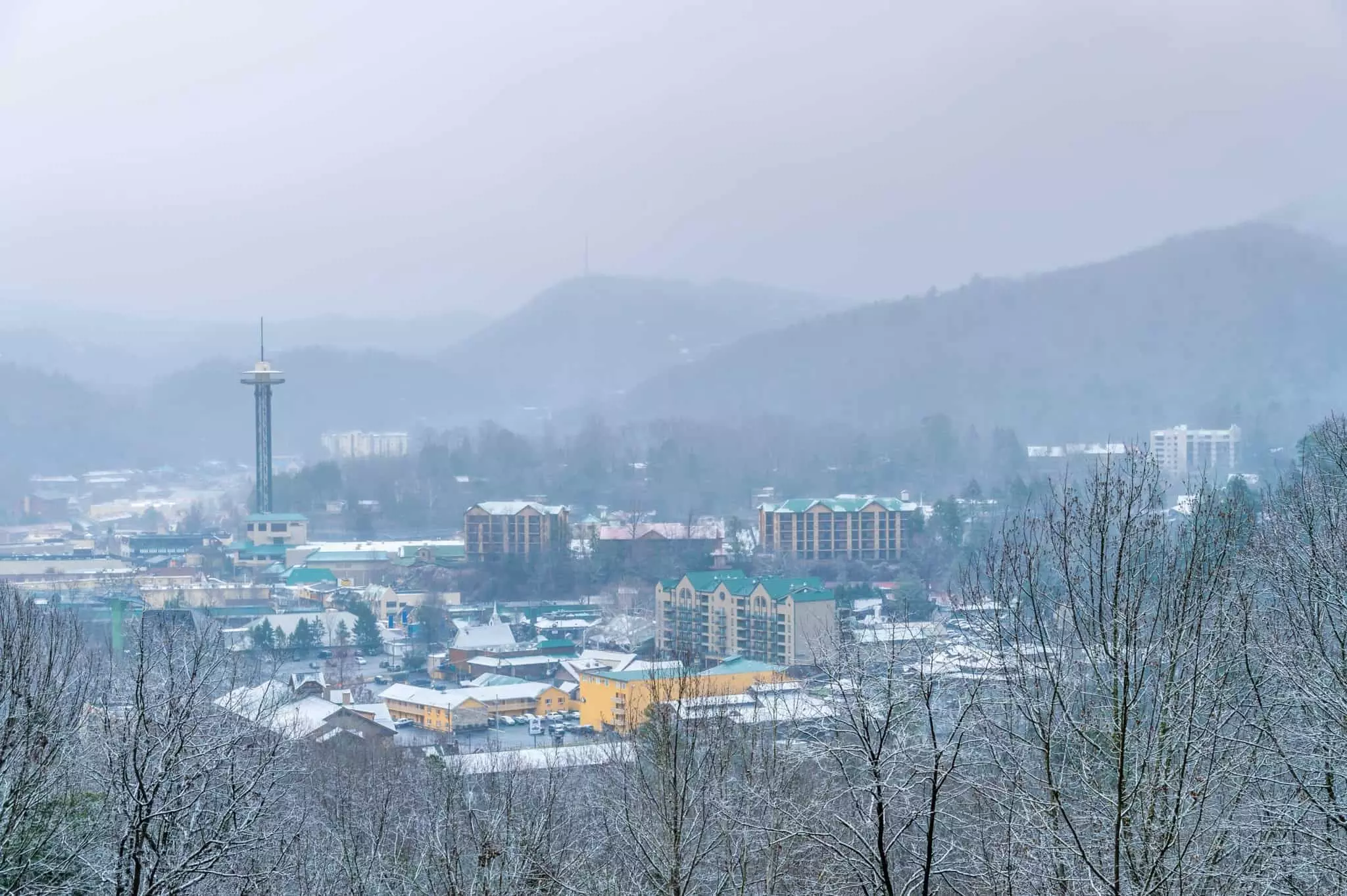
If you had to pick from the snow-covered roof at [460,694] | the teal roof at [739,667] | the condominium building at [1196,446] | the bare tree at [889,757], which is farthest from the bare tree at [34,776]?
the condominium building at [1196,446]

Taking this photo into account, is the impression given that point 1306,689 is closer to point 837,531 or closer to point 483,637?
point 483,637

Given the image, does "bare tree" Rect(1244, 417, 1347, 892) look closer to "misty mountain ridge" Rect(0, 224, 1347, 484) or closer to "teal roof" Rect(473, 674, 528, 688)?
"teal roof" Rect(473, 674, 528, 688)

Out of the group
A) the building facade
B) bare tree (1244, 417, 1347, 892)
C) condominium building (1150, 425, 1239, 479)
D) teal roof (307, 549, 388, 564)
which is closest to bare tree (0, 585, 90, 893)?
bare tree (1244, 417, 1347, 892)

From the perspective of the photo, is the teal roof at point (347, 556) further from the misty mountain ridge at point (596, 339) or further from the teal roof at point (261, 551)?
the misty mountain ridge at point (596, 339)

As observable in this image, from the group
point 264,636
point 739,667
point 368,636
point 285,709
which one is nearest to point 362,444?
point 368,636

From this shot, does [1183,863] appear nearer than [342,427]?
Yes

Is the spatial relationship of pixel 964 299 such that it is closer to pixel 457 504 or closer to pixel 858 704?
pixel 457 504

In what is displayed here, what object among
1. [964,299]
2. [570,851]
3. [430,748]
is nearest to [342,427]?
[964,299]
